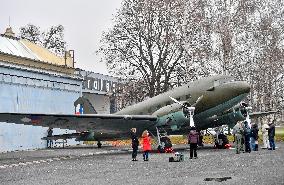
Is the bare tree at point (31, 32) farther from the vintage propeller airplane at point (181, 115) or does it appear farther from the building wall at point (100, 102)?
the vintage propeller airplane at point (181, 115)

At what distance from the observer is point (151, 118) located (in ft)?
94.4

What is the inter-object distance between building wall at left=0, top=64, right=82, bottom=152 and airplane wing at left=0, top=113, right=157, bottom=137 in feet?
34.1

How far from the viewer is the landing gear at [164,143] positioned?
92.7 feet

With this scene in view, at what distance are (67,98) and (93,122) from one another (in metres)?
18.1

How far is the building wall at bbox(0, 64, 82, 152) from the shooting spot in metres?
37.5

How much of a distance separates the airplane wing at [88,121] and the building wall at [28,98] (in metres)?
10.4

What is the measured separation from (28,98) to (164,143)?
16885 millimetres

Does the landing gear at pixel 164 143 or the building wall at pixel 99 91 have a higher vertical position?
the building wall at pixel 99 91

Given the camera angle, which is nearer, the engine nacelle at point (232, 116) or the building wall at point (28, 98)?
the engine nacelle at point (232, 116)

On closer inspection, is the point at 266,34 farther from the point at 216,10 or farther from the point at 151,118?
the point at 151,118

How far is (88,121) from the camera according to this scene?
1120 inches

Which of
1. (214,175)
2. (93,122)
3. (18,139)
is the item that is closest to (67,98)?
(18,139)

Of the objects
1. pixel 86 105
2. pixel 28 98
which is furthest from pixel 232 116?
pixel 28 98

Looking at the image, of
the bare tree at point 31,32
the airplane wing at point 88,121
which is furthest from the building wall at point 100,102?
the airplane wing at point 88,121
